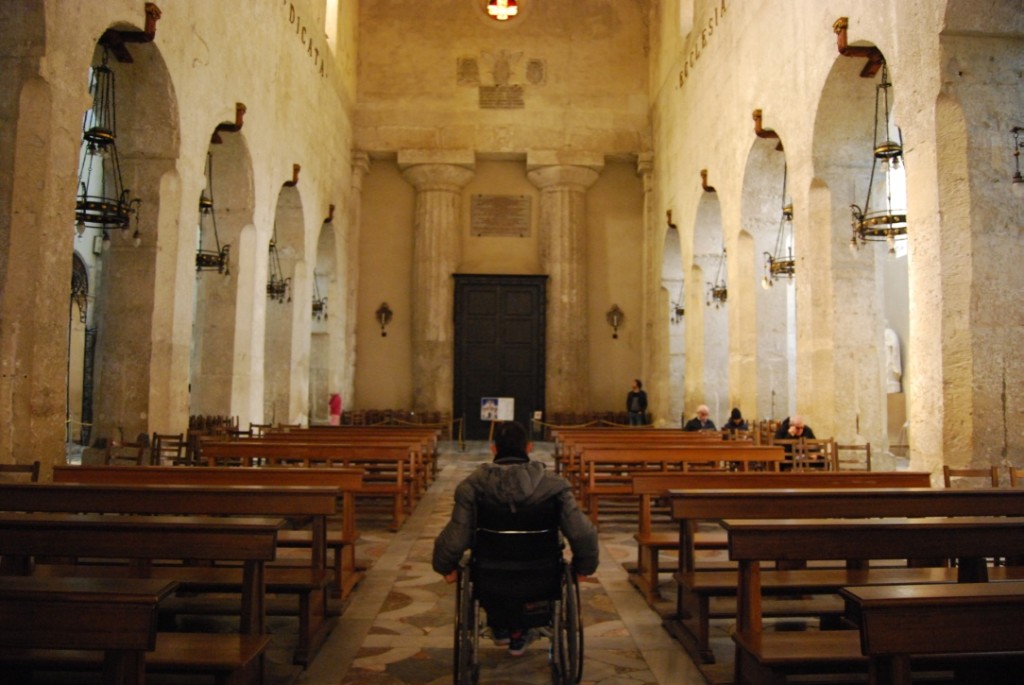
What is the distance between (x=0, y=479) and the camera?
6316mm

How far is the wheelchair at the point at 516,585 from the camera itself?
3820 mm

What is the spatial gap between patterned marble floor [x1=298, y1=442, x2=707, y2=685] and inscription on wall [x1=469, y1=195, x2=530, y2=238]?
1592cm

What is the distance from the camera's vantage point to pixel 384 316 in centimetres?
2180

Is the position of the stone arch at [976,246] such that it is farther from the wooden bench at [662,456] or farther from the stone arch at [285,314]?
the stone arch at [285,314]

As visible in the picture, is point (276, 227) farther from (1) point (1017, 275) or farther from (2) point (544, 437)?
(1) point (1017, 275)

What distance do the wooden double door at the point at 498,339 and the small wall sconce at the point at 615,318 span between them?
5.81 ft

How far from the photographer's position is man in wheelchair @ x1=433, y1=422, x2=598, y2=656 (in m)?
3.83

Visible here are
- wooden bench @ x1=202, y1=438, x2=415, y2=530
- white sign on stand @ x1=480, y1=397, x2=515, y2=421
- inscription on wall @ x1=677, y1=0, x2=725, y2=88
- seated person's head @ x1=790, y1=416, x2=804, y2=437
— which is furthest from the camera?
inscription on wall @ x1=677, y1=0, x2=725, y2=88


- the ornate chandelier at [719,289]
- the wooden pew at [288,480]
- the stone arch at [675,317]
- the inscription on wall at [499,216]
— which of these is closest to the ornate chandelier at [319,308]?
the inscription on wall at [499,216]

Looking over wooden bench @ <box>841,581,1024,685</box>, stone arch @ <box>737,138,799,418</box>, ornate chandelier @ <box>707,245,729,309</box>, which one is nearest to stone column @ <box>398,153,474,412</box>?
ornate chandelier @ <box>707,245,729,309</box>

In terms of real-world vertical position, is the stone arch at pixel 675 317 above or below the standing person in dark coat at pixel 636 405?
above

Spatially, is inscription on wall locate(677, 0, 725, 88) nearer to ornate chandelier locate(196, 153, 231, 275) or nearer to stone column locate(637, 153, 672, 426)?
stone column locate(637, 153, 672, 426)

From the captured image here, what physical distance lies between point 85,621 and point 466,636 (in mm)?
1751

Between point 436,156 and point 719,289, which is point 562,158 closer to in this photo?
point 436,156
